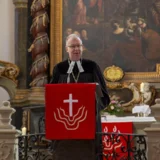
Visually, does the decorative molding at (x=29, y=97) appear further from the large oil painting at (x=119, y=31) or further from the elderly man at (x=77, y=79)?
the elderly man at (x=77, y=79)

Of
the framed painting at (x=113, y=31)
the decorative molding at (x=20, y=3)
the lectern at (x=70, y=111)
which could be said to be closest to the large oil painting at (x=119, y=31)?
the framed painting at (x=113, y=31)

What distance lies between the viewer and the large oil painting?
14922mm

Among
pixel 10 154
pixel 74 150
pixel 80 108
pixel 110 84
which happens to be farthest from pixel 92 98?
pixel 110 84

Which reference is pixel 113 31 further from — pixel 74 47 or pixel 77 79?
pixel 74 47

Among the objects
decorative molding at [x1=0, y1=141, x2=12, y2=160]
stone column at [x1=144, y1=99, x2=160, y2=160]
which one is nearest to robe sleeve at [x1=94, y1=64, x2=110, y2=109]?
stone column at [x1=144, y1=99, x2=160, y2=160]

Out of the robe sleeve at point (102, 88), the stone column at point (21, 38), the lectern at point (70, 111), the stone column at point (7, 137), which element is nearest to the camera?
the lectern at point (70, 111)

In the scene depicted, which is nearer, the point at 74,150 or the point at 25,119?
the point at 74,150

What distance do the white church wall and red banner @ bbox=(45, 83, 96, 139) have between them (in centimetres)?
848

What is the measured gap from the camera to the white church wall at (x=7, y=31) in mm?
15352

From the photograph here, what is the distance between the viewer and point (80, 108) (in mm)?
7039

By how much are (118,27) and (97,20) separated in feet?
1.81

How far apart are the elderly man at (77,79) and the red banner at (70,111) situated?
0.17 m

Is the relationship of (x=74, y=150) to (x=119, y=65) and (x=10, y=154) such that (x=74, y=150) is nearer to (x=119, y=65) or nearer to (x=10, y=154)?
(x=10, y=154)

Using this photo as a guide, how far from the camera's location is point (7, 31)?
15422 mm
